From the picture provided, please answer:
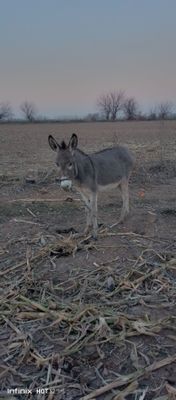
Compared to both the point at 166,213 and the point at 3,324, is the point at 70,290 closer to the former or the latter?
the point at 3,324

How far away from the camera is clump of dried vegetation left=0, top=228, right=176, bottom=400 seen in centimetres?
344

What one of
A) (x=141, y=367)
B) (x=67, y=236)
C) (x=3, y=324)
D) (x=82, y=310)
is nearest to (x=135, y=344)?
(x=141, y=367)

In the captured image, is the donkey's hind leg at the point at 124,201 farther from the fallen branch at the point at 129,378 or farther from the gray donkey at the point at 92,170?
the fallen branch at the point at 129,378

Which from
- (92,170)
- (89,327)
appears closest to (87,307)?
(89,327)

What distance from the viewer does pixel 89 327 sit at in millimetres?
4074

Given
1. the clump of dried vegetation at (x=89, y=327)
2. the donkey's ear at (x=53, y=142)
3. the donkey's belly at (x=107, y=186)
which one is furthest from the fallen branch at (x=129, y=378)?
the donkey's belly at (x=107, y=186)

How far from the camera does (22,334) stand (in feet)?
13.2

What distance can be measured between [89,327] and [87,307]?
279 mm

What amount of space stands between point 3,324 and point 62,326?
2.02ft

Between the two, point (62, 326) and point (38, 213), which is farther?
point (38, 213)

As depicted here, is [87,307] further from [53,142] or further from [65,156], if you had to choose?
[53,142]

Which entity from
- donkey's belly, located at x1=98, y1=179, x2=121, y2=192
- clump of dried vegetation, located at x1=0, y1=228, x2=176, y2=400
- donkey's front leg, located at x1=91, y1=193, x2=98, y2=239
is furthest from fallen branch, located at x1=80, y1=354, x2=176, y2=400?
donkey's belly, located at x1=98, y1=179, x2=121, y2=192

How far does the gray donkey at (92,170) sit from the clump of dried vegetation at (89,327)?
102 cm

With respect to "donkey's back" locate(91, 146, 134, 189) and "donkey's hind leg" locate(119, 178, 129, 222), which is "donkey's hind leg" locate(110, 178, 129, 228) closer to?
"donkey's hind leg" locate(119, 178, 129, 222)
